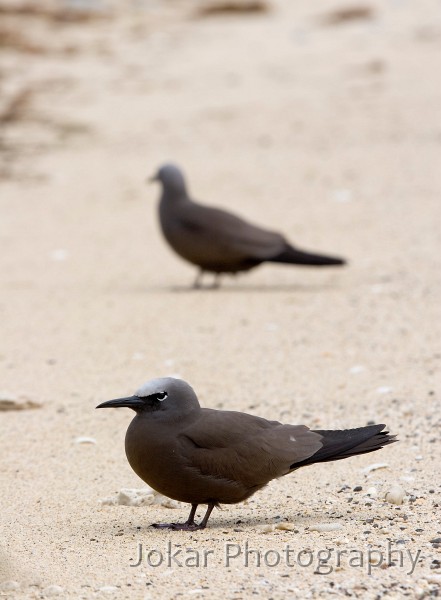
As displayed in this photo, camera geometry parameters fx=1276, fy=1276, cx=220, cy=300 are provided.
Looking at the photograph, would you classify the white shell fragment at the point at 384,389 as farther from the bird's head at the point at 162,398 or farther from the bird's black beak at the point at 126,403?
the bird's black beak at the point at 126,403

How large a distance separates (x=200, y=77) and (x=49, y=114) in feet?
7.18

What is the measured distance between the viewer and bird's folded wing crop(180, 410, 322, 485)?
179 inches

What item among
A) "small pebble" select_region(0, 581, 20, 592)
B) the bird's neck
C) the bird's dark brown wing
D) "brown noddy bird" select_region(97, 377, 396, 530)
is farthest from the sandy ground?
the bird's neck

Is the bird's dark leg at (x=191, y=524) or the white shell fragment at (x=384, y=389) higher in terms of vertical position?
the bird's dark leg at (x=191, y=524)

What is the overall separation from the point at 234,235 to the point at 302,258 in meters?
0.52

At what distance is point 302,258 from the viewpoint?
925 centimetres

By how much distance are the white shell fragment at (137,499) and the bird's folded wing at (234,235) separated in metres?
4.31

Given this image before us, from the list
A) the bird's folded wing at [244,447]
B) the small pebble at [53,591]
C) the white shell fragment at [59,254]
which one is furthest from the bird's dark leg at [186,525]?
the white shell fragment at [59,254]

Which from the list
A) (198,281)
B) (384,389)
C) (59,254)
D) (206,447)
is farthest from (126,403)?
(59,254)

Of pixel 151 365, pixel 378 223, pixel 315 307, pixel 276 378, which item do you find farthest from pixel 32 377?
pixel 378 223

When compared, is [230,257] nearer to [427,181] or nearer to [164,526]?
[427,181]

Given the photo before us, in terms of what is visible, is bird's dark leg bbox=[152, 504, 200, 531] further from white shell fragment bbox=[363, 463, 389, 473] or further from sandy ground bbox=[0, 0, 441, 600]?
white shell fragment bbox=[363, 463, 389, 473]

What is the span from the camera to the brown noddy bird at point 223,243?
9258mm

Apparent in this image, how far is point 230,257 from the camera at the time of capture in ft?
30.5
